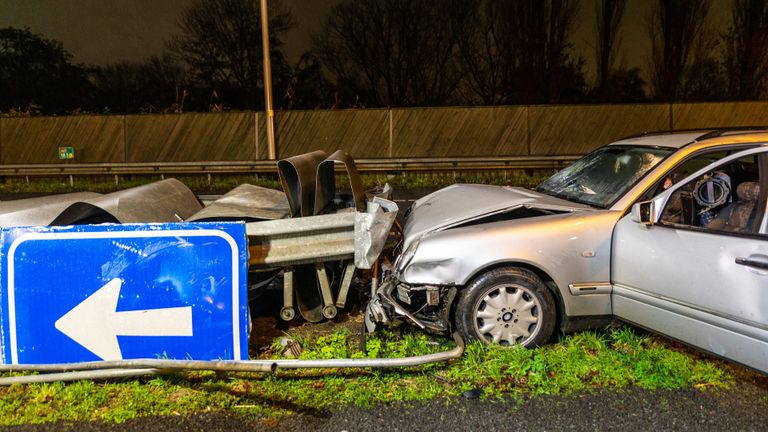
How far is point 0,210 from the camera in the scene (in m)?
4.56

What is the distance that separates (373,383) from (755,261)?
2.23 m

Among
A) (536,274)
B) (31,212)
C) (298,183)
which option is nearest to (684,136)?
(536,274)

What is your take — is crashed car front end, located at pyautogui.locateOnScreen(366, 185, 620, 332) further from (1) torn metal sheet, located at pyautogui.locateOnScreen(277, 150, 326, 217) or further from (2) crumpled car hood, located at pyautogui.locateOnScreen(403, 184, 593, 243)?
(1) torn metal sheet, located at pyautogui.locateOnScreen(277, 150, 326, 217)

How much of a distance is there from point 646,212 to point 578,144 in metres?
16.3

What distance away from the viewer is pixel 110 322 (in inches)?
142

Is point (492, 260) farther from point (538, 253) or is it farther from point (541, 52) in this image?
point (541, 52)

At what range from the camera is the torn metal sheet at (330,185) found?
4.57 m

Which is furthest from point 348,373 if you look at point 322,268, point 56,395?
point 56,395

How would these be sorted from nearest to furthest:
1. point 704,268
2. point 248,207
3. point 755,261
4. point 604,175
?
point 755,261 < point 704,268 < point 604,175 < point 248,207

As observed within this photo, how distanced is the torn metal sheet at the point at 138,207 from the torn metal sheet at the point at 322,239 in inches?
42.6

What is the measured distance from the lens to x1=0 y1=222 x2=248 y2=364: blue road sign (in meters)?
3.57

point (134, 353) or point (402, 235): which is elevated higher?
point (402, 235)

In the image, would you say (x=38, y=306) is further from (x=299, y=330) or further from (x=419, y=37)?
(x=419, y=37)

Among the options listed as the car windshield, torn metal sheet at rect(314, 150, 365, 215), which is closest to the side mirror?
the car windshield
